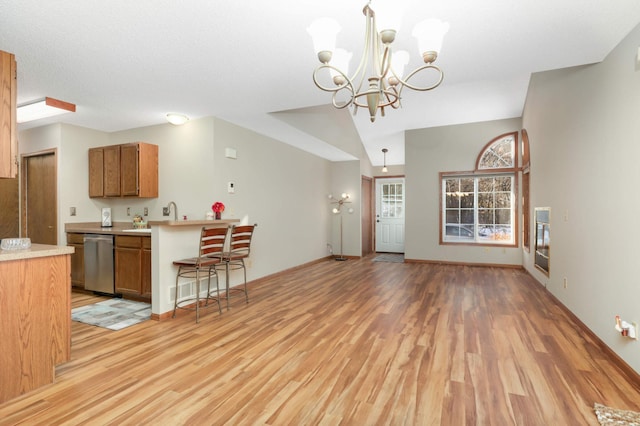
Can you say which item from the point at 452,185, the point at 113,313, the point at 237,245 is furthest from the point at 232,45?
the point at 452,185

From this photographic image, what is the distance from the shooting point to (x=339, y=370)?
2287mm

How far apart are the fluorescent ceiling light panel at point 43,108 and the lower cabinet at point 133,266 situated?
62.9 inches

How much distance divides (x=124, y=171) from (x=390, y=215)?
6388mm

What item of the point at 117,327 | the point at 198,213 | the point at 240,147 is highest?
the point at 240,147

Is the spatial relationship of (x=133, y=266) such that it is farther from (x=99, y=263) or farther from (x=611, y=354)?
(x=611, y=354)

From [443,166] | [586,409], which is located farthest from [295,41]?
[443,166]

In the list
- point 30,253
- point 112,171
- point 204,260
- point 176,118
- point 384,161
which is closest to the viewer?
point 30,253

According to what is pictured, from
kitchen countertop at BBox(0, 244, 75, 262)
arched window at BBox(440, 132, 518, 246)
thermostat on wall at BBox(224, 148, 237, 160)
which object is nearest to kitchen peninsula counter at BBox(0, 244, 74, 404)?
kitchen countertop at BBox(0, 244, 75, 262)

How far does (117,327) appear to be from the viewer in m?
3.18

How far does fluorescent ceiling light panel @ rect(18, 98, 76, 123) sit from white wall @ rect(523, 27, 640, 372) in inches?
207

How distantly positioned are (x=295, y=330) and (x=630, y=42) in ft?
11.2

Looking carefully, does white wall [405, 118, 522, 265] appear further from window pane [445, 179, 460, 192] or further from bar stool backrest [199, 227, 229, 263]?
bar stool backrest [199, 227, 229, 263]

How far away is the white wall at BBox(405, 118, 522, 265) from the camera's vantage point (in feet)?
21.2

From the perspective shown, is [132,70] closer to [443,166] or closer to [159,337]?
[159,337]
